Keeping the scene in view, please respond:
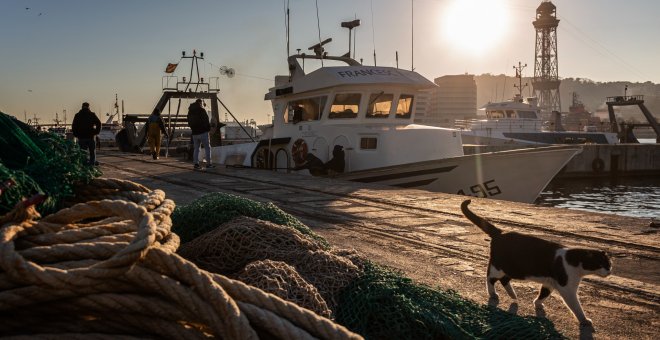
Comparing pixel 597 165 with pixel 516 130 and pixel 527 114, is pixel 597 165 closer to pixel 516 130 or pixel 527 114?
pixel 516 130

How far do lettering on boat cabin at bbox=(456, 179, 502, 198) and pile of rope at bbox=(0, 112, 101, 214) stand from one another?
39.0 feet

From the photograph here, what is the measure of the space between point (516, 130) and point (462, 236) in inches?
1771

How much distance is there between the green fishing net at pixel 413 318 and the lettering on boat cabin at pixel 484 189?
37.0 ft

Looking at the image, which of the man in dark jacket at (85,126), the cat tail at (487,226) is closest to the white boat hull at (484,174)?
the man in dark jacket at (85,126)

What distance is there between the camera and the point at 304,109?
17.3m

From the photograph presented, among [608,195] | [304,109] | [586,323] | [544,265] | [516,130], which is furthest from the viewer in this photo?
[516,130]

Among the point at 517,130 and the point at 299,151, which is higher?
the point at 517,130

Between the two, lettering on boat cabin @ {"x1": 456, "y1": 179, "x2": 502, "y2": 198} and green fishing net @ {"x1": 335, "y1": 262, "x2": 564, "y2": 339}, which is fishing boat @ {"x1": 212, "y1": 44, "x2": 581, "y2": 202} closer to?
lettering on boat cabin @ {"x1": 456, "y1": 179, "x2": 502, "y2": 198}

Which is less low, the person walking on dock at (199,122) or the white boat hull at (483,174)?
the person walking on dock at (199,122)

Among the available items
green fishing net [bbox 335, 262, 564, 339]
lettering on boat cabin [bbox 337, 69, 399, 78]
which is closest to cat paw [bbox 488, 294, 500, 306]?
green fishing net [bbox 335, 262, 564, 339]

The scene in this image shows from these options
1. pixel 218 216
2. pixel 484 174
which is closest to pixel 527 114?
pixel 484 174

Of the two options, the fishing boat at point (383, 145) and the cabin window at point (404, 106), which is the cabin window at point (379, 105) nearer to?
the fishing boat at point (383, 145)

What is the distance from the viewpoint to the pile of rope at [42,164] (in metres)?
2.79

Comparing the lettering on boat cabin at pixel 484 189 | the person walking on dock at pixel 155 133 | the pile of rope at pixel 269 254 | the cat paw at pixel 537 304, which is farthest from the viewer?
the person walking on dock at pixel 155 133
